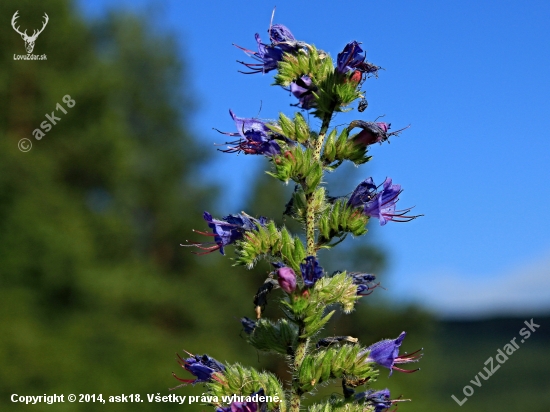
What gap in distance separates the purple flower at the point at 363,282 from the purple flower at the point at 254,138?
2.19ft

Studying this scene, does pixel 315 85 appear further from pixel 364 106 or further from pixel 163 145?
pixel 163 145

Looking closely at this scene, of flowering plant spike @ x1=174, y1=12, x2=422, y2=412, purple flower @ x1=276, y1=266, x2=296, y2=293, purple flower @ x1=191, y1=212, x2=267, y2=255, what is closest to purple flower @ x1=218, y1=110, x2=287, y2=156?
flowering plant spike @ x1=174, y1=12, x2=422, y2=412

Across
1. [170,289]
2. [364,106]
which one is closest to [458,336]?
[170,289]

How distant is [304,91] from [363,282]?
939 millimetres

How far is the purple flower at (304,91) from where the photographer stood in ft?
11.1

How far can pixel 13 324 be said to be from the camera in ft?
74.2

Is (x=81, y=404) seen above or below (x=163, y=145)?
below

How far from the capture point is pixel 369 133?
331 centimetres

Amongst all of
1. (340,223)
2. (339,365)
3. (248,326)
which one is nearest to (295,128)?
(340,223)

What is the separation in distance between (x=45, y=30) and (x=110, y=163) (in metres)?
5.52

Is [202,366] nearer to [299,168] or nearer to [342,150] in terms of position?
[299,168]

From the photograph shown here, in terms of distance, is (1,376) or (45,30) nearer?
(1,376)

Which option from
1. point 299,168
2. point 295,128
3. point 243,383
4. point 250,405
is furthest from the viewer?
point 295,128

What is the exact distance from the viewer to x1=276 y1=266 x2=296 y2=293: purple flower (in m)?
3.01
